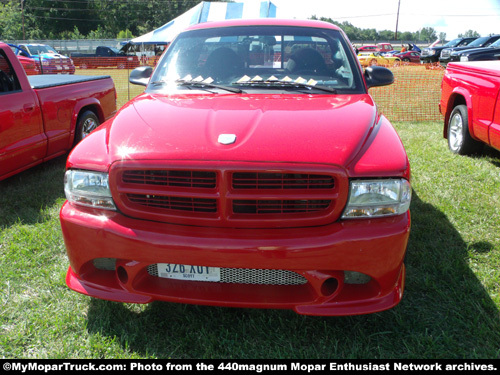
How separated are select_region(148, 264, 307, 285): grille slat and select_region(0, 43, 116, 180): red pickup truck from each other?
324 centimetres

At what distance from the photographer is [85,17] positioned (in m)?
78.2

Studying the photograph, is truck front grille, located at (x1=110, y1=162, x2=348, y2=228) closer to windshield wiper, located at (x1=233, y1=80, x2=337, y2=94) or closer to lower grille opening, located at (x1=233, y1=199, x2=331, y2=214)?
lower grille opening, located at (x1=233, y1=199, x2=331, y2=214)

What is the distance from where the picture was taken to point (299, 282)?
7.29 ft

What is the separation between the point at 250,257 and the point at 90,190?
0.92m

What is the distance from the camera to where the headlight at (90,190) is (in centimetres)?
223

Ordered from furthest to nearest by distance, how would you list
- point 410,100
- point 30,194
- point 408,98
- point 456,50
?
1. point 456,50
2. point 408,98
3. point 410,100
4. point 30,194

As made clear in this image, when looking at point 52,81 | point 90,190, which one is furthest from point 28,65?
point 90,190

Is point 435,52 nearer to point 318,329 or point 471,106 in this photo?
point 471,106

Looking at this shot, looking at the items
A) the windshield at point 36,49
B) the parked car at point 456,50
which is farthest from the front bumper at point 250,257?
the windshield at point 36,49

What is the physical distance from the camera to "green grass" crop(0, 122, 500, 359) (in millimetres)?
2285

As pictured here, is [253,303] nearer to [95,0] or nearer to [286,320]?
[286,320]

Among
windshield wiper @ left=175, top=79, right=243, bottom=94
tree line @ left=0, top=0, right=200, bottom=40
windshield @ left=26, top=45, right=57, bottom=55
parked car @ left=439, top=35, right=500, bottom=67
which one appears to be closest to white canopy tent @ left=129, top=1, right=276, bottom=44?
parked car @ left=439, top=35, right=500, bottom=67

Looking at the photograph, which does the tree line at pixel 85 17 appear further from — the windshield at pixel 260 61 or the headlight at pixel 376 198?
the headlight at pixel 376 198

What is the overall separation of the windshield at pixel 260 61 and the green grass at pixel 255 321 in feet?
4.88
